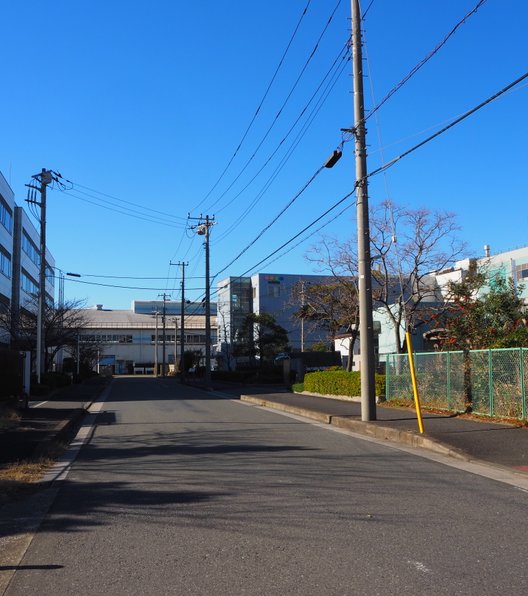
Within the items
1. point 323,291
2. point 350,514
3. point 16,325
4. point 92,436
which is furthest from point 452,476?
point 16,325

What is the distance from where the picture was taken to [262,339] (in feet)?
218

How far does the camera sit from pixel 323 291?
39875mm

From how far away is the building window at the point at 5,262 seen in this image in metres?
51.5

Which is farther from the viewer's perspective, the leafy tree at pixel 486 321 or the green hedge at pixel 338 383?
the green hedge at pixel 338 383

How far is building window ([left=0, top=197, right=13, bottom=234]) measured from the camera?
50853 millimetres

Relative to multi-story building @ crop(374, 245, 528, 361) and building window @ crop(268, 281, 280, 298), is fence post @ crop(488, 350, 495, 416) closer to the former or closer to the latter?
multi-story building @ crop(374, 245, 528, 361)

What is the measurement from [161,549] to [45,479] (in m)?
4.22

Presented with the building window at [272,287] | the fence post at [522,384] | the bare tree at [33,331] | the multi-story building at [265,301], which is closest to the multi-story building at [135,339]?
the multi-story building at [265,301]

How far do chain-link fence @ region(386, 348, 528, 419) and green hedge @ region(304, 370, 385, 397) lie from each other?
1.89m

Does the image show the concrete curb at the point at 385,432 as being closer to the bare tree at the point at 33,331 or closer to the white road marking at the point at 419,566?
the white road marking at the point at 419,566

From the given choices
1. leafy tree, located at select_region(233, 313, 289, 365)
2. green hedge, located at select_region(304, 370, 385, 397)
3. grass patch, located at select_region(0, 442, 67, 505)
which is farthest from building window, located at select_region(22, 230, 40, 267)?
grass patch, located at select_region(0, 442, 67, 505)

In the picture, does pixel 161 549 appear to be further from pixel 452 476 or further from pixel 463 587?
pixel 452 476

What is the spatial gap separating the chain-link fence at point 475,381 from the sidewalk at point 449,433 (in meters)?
0.66

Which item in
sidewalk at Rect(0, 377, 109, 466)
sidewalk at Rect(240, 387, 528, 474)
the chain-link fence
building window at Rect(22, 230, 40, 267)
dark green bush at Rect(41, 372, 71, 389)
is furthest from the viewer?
building window at Rect(22, 230, 40, 267)
